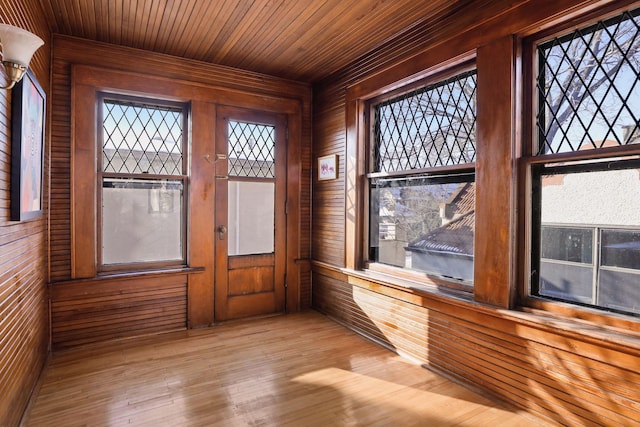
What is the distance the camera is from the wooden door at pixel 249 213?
4.02 m

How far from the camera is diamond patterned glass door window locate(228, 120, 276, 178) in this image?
4102 mm

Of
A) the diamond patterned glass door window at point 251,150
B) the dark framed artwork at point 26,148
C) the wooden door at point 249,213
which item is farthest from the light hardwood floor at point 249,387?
the diamond patterned glass door window at point 251,150

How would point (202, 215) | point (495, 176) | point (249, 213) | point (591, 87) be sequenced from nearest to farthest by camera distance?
point (591, 87)
point (495, 176)
point (202, 215)
point (249, 213)

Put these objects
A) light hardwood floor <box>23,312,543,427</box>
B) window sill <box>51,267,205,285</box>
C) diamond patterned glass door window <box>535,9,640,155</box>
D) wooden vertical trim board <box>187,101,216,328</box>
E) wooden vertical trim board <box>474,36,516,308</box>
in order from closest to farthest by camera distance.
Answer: diamond patterned glass door window <box>535,9,640,155</box> < light hardwood floor <box>23,312,543,427</box> < wooden vertical trim board <box>474,36,516,308</box> < window sill <box>51,267,205,285</box> < wooden vertical trim board <box>187,101,216,328</box>

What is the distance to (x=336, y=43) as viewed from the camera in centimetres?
341

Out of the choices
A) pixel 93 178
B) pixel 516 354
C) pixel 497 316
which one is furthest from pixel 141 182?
pixel 516 354

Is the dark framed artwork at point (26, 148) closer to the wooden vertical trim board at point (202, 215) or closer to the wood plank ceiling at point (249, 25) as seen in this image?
the wood plank ceiling at point (249, 25)

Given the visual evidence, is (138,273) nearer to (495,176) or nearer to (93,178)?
(93,178)

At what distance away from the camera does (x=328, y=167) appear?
4.19 metres

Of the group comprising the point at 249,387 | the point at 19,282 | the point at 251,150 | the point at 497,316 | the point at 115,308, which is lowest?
the point at 249,387

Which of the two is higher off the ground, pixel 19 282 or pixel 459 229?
pixel 459 229

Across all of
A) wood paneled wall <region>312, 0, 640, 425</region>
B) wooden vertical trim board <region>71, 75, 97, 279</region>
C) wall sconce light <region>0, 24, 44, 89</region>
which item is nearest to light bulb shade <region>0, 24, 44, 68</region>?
wall sconce light <region>0, 24, 44, 89</region>

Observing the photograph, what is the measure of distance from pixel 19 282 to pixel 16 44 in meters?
1.36

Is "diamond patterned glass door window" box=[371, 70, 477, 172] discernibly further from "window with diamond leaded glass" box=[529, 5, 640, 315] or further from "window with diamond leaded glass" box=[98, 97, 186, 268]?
"window with diamond leaded glass" box=[98, 97, 186, 268]
